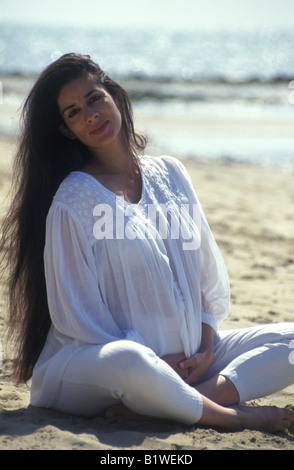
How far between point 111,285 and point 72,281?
6.8 inches

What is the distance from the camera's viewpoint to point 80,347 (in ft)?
8.63

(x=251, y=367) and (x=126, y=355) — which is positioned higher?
(x=126, y=355)

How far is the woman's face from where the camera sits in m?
2.81

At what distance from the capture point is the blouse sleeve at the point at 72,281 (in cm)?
265

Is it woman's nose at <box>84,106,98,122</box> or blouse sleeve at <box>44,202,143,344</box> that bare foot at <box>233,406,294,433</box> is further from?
woman's nose at <box>84,106,98,122</box>

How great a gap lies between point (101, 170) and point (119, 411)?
3.49 ft

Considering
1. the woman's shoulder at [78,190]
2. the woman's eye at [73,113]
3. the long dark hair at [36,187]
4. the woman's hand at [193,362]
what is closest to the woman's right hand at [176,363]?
the woman's hand at [193,362]

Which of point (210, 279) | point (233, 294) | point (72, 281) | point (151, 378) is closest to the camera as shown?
point (151, 378)

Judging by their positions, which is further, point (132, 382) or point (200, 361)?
point (200, 361)

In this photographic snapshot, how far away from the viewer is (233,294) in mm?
4688

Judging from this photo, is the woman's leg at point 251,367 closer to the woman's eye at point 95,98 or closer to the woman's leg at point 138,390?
the woman's leg at point 138,390

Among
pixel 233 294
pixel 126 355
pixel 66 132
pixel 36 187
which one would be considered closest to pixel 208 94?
pixel 233 294

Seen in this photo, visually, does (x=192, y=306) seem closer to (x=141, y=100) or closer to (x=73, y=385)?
(x=73, y=385)

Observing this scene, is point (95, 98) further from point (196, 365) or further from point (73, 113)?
point (196, 365)
